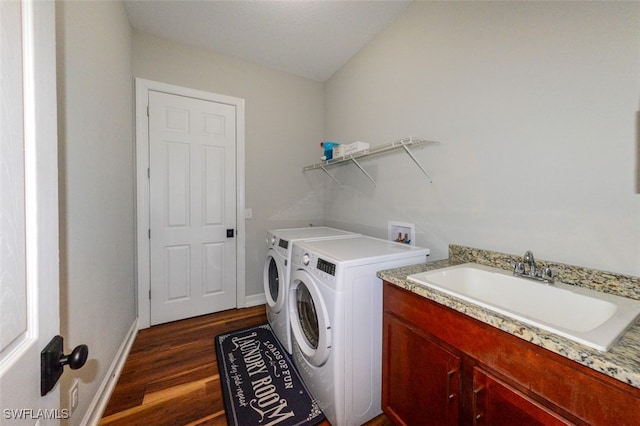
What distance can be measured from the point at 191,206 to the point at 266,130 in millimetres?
1105

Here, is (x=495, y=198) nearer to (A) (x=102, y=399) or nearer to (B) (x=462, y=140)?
(B) (x=462, y=140)

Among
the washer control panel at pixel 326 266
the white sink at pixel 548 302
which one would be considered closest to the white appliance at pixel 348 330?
the washer control panel at pixel 326 266

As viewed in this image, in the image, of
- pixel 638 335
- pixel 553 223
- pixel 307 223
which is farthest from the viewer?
pixel 307 223

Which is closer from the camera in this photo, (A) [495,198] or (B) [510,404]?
(B) [510,404]

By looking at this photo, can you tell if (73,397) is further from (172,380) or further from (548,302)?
(548,302)

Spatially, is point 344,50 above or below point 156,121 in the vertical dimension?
above

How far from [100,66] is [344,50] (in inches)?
75.1

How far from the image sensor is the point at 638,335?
0.69 meters

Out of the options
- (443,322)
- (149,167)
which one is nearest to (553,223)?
(443,322)

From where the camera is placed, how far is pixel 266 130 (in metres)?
2.65

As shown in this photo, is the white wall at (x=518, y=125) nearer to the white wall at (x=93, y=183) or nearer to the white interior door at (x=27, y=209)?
the white interior door at (x=27, y=209)

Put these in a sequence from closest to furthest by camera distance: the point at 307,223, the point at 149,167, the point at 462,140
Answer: the point at 462,140 < the point at 149,167 < the point at 307,223

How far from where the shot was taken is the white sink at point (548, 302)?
694 mm

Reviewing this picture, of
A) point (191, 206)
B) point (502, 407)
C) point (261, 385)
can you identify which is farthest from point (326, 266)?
point (191, 206)
